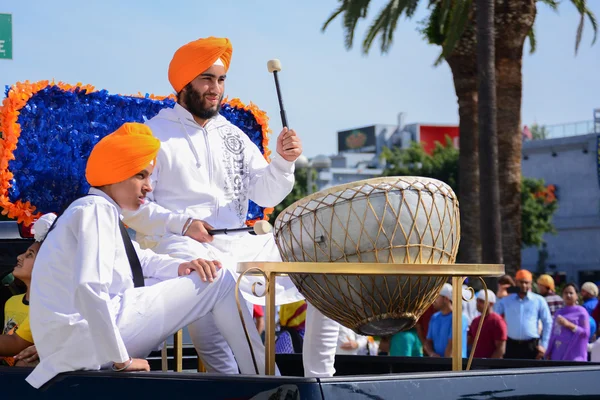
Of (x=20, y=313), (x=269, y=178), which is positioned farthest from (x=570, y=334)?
(x=20, y=313)

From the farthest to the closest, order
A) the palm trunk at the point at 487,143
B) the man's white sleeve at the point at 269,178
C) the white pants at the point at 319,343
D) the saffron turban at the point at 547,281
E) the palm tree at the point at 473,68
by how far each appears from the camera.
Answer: the palm tree at the point at 473,68
the palm trunk at the point at 487,143
the saffron turban at the point at 547,281
the man's white sleeve at the point at 269,178
the white pants at the point at 319,343

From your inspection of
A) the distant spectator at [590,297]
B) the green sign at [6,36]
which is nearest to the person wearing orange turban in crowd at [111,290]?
the green sign at [6,36]

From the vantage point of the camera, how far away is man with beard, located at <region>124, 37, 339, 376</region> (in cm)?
461

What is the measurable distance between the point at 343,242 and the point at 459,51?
58.0ft

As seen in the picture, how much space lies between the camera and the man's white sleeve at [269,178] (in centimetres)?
511

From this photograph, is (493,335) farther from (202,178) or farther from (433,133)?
(433,133)

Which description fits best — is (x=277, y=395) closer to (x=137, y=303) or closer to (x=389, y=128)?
(x=137, y=303)

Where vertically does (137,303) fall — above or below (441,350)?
above

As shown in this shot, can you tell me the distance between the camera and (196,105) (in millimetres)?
5000

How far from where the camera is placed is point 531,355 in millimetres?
12344

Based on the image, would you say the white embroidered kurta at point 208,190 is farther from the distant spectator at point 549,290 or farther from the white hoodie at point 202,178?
the distant spectator at point 549,290

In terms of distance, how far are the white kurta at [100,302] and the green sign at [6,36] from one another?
365 inches

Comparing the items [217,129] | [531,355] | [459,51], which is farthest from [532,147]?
[217,129]

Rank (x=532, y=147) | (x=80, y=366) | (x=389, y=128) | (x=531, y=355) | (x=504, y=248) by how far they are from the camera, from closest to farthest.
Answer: (x=80, y=366)
(x=531, y=355)
(x=504, y=248)
(x=532, y=147)
(x=389, y=128)
